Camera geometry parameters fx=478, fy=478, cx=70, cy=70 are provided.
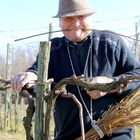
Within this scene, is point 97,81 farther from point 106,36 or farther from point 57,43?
point 57,43

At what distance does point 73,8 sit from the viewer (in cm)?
255

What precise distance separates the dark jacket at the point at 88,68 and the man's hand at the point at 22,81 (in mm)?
236

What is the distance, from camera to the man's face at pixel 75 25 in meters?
2.56

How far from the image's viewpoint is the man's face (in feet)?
8.41

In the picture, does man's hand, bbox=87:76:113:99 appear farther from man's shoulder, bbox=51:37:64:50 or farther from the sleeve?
man's shoulder, bbox=51:37:64:50

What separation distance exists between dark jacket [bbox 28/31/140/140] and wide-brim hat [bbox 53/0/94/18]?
0.21 metres

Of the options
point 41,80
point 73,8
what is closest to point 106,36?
point 73,8

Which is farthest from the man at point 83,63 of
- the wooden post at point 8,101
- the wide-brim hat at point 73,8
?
the wooden post at point 8,101

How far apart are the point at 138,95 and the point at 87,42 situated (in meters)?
0.55

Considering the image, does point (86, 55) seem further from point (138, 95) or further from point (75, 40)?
Answer: point (138, 95)

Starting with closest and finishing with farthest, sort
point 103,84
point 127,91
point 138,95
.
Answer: point 103,84 → point 138,95 → point 127,91

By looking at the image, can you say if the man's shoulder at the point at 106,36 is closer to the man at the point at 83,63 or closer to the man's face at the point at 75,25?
the man at the point at 83,63

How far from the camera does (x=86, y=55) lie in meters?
2.72

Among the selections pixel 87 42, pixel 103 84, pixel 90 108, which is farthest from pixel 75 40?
pixel 103 84
